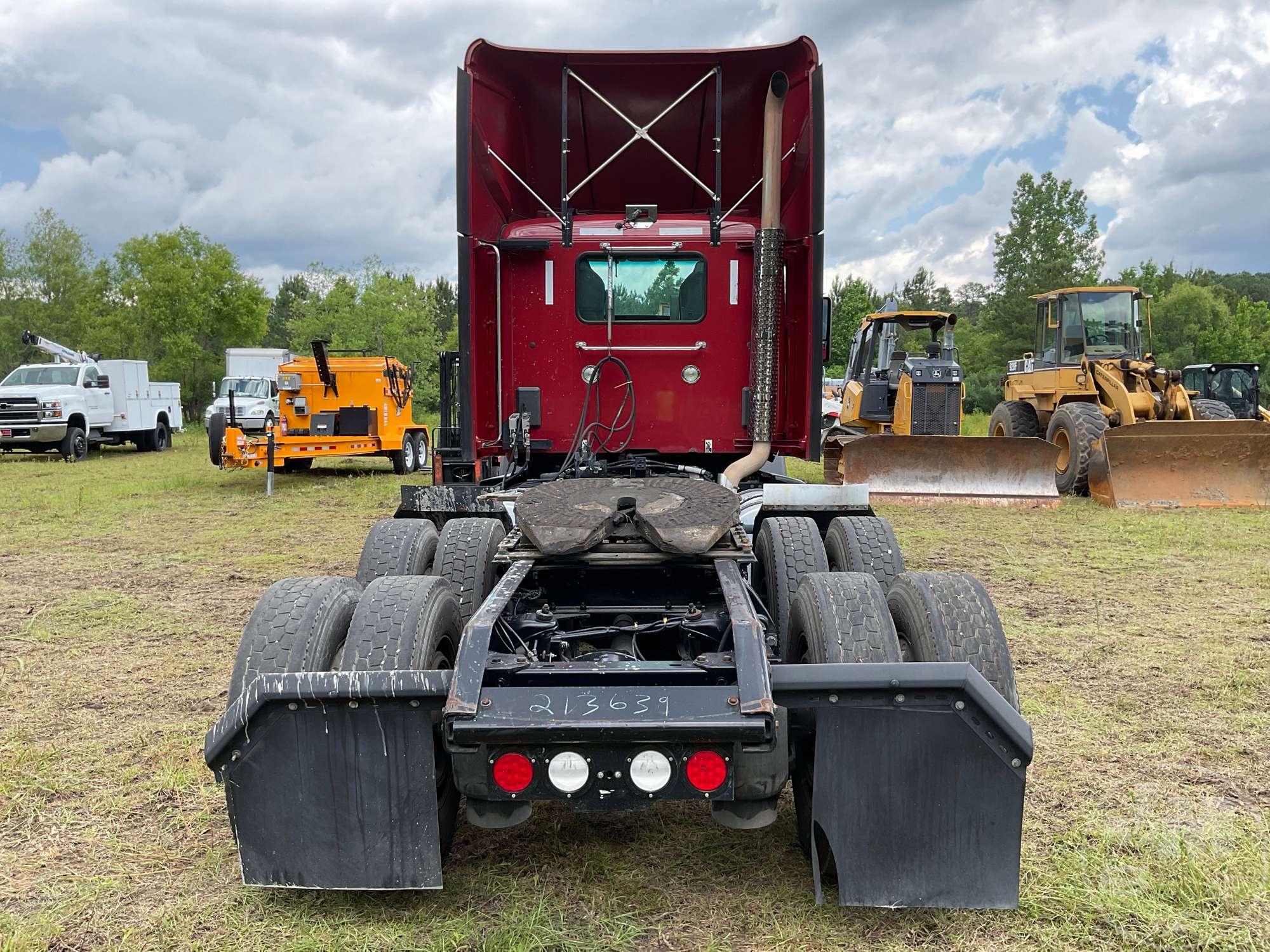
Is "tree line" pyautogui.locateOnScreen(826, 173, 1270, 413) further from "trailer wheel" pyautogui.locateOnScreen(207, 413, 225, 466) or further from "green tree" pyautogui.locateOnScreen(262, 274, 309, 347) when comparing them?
"green tree" pyautogui.locateOnScreen(262, 274, 309, 347)

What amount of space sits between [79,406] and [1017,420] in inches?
746

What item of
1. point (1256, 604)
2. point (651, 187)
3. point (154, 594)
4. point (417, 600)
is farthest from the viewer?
point (154, 594)

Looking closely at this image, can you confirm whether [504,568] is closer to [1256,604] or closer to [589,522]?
[589,522]

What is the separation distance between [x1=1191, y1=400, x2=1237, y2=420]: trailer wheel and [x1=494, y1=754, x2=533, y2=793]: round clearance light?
13133mm

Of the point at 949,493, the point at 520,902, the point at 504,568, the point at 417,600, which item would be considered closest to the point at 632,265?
the point at 504,568

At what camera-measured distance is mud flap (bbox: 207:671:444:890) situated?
254 centimetres

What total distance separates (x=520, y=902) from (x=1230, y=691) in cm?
379

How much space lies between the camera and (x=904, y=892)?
2555 mm

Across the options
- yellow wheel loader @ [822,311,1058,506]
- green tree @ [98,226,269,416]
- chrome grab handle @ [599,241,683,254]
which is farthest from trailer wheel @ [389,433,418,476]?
green tree @ [98,226,269,416]

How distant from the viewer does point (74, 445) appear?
67.4ft

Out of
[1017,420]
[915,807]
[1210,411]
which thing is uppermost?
[1210,411]

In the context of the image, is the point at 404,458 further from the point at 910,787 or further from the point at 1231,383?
the point at 1231,383

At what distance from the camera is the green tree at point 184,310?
124 ft

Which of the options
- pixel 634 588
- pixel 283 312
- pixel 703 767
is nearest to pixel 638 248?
pixel 634 588
